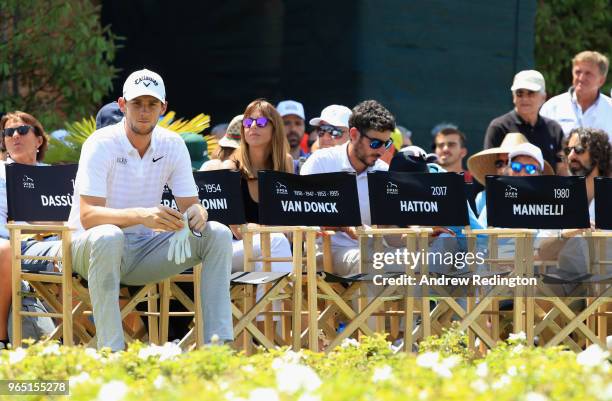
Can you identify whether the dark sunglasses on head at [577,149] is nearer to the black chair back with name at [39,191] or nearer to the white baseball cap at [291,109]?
the white baseball cap at [291,109]

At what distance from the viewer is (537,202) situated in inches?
320

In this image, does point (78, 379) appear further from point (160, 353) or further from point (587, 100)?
point (587, 100)

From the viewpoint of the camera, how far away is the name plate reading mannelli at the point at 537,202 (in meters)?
8.07

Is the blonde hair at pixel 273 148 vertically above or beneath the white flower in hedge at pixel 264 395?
above

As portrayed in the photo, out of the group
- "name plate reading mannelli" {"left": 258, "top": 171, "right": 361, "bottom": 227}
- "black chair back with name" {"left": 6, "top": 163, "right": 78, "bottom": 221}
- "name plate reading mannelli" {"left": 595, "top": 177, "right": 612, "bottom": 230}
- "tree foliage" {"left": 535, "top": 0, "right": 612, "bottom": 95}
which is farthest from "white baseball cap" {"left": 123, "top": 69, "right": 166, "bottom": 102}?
"tree foliage" {"left": 535, "top": 0, "right": 612, "bottom": 95}

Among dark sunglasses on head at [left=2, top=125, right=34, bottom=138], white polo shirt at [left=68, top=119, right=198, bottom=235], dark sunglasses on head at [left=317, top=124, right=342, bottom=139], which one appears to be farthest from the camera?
dark sunglasses on head at [left=317, top=124, right=342, bottom=139]

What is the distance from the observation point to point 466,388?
12.7 feet

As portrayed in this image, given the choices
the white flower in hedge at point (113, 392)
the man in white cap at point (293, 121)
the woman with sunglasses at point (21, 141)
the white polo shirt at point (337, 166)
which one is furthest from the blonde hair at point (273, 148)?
the white flower in hedge at point (113, 392)

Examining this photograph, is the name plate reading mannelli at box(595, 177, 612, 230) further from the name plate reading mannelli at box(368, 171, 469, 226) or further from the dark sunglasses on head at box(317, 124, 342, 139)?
the dark sunglasses on head at box(317, 124, 342, 139)

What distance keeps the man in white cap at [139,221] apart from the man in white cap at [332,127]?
2894mm

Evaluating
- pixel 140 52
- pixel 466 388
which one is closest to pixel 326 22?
pixel 140 52

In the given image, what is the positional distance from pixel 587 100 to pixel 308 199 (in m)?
3.85

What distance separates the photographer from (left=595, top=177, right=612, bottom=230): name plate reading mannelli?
824 cm

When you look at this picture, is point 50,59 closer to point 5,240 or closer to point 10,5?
point 10,5
